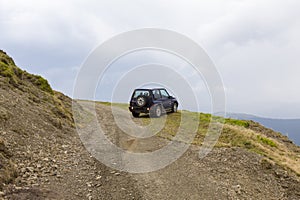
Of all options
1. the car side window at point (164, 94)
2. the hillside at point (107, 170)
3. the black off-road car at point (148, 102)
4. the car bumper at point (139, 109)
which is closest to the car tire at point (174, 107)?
the car side window at point (164, 94)

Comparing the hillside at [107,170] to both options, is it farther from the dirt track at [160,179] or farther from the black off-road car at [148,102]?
the black off-road car at [148,102]

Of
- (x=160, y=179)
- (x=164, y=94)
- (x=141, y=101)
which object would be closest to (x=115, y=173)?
(x=160, y=179)

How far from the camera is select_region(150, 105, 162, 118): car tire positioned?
21.1 metres

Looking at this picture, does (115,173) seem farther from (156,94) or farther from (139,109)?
(156,94)

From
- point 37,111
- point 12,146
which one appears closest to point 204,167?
point 12,146

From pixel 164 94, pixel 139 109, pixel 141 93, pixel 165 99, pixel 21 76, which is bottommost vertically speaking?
pixel 139 109

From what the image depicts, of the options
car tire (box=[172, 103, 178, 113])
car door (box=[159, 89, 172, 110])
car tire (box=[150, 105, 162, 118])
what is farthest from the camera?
car tire (box=[172, 103, 178, 113])

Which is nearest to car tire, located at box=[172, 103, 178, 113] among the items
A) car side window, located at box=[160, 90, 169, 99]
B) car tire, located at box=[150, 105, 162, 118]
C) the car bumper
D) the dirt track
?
car side window, located at box=[160, 90, 169, 99]

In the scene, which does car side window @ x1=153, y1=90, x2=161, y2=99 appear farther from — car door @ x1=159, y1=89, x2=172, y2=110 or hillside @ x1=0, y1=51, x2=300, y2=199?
hillside @ x1=0, y1=51, x2=300, y2=199

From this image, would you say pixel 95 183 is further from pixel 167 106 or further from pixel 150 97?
pixel 167 106

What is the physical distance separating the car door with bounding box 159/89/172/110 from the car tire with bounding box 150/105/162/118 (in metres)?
1.03

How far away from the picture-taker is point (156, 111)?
2128cm

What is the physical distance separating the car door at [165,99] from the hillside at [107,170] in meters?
8.62

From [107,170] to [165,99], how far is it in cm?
1483
